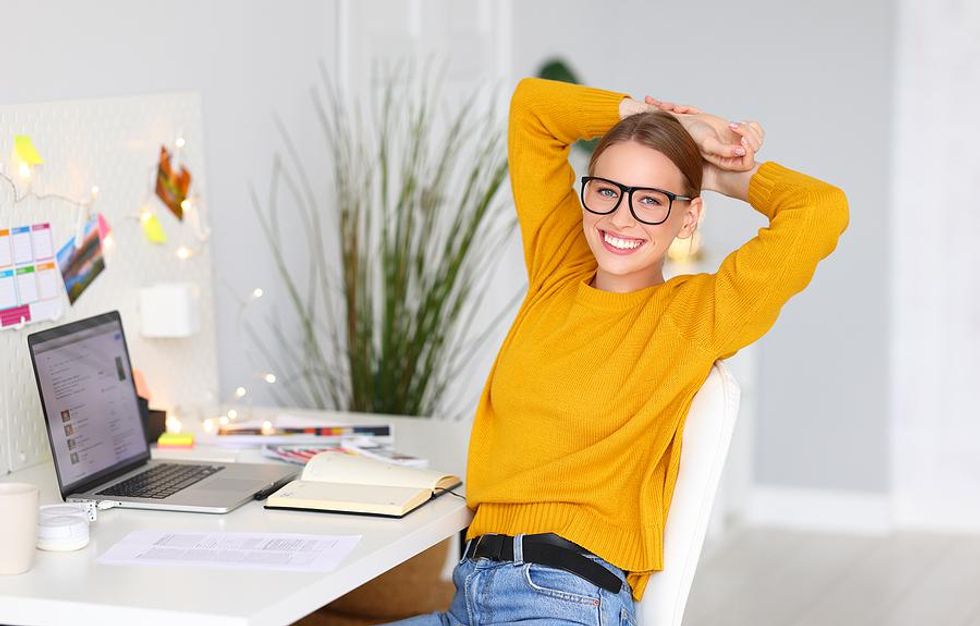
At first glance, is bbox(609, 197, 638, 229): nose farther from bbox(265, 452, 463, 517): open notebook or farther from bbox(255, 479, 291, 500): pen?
bbox(255, 479, 291, 500): pen

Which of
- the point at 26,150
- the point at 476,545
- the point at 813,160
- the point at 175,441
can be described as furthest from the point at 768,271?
the point at 813,160

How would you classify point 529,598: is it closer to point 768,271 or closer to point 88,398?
point 768,271

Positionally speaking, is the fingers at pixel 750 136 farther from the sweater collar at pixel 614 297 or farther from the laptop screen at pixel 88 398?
the laptop screen at pixel 88 398

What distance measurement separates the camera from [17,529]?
1451 millimetres

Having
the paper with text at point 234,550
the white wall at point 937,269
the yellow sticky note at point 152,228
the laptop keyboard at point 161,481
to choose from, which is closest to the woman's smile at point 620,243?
the paper with text at point 234,550

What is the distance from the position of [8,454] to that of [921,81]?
3.09 m

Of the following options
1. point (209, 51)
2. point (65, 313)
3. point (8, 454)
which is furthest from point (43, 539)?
point (209, 51)

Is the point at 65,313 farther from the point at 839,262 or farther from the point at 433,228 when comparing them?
the point at 839,262

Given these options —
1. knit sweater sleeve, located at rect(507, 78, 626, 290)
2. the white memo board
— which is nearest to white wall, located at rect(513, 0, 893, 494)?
the white memo board

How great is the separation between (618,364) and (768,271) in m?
0.24

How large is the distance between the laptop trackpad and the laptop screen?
6.3 inches

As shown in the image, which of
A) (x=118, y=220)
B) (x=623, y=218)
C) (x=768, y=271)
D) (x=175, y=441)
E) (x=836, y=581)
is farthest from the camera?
(x=836, y=581)

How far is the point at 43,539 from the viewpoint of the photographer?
1557 mm

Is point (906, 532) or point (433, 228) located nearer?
point (433, 228)
